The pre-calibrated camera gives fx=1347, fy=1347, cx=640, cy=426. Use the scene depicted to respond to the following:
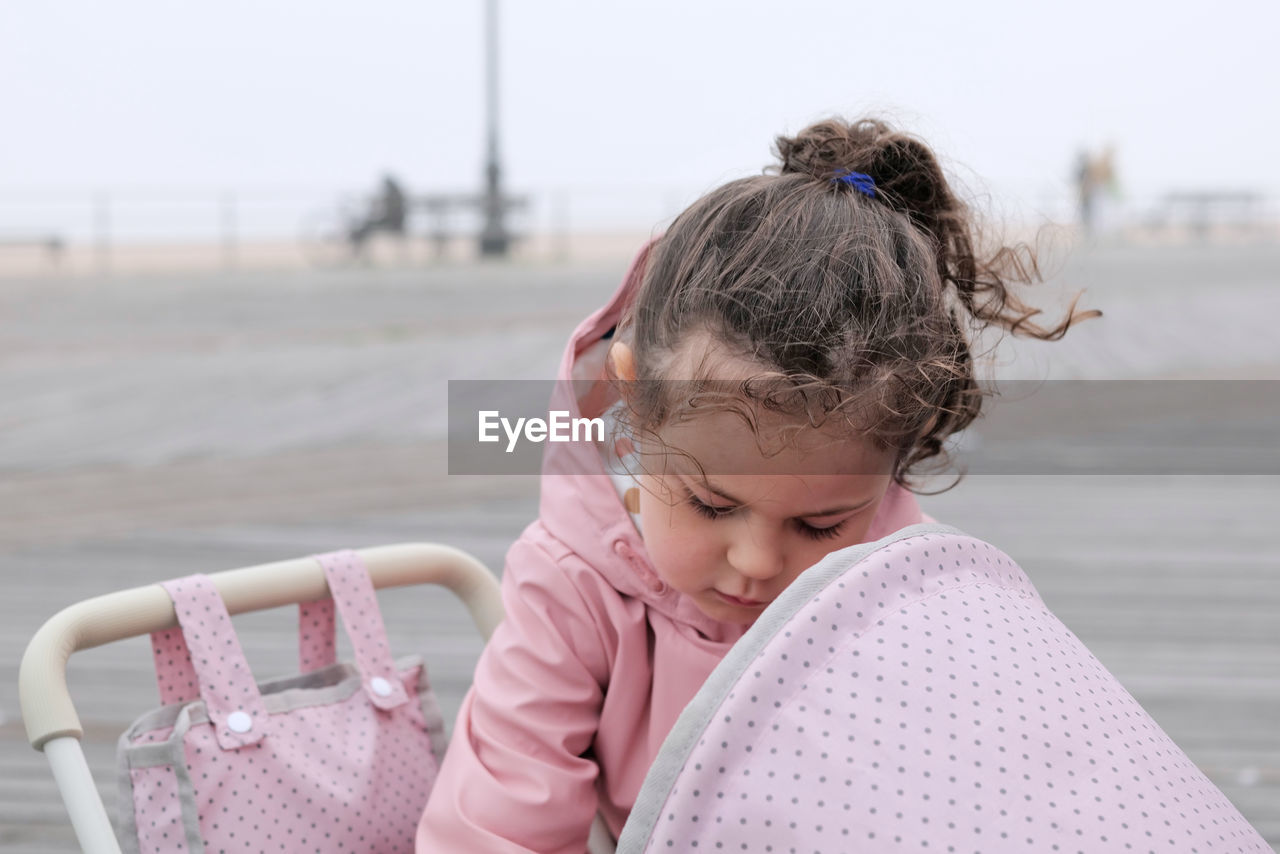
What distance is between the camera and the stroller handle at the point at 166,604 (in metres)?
1.05

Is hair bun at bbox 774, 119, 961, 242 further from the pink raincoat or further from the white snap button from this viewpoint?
the white snap button

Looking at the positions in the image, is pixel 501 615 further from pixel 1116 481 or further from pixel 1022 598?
pixel 1116 481

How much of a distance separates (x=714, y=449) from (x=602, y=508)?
0.59 ft

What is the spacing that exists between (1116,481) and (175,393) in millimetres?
3383

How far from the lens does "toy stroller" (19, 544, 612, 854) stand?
3.51 feet

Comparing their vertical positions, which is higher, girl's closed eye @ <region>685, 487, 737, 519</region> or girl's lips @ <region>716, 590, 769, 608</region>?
girl's closed eye @ <region>685, 487, 737, 519</region>

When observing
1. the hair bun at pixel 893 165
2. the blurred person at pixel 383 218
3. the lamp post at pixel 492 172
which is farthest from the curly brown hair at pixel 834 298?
the blurred person at pixel 383 218

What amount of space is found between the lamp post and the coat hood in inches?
348

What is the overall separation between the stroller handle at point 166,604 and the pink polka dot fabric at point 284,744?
0.02 metres

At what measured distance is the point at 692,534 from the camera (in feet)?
3.38

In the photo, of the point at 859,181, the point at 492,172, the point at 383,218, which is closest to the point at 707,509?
the point at 859,181

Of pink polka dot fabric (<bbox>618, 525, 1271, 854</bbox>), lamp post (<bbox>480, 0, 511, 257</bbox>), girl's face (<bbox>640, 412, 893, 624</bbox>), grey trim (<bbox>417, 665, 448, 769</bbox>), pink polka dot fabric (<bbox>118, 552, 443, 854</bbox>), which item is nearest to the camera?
pink polka dot fabric (<bbox>618, 525, 1271, 854</bbox>)

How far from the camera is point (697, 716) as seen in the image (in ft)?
2.14

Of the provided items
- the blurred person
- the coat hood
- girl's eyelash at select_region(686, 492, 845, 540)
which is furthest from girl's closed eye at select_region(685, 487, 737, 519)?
the blurred person
